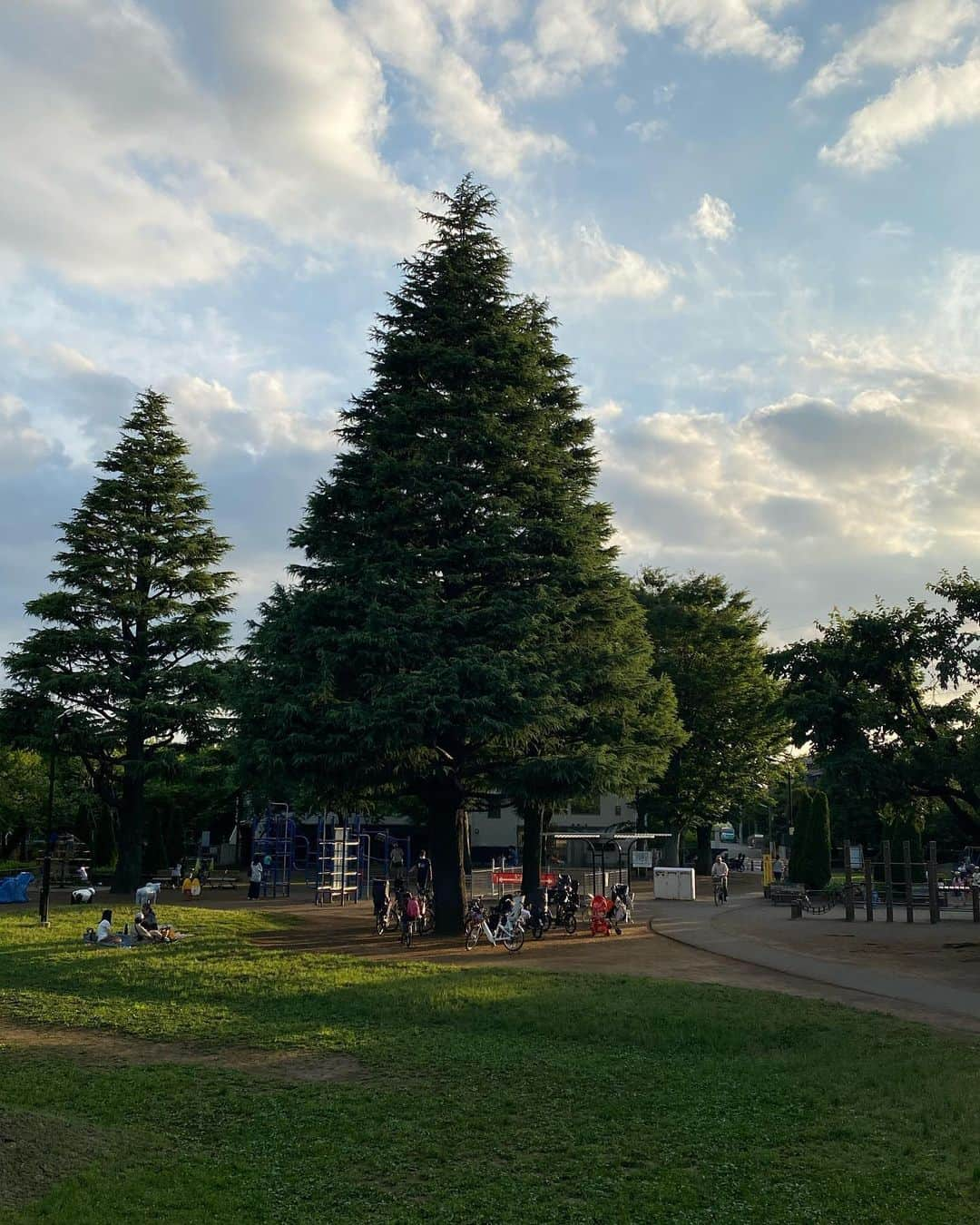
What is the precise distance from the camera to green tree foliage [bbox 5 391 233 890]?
3772 centimetres

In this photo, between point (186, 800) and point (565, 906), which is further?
point (186, 800)

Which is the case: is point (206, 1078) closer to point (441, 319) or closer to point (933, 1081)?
point (933, 1081)

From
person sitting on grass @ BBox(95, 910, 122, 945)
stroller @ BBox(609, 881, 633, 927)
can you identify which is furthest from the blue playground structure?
person sitting on grass @ BBox(95, 910, 122, 945)

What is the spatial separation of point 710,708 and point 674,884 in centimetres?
1732

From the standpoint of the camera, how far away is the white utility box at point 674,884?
138 ft

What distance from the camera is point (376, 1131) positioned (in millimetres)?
10844

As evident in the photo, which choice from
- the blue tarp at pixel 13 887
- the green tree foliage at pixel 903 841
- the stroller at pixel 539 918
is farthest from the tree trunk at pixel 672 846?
the blue tarp at pixel 13 887

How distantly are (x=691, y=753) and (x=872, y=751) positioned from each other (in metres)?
27.8

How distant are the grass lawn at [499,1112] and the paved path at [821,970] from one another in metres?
2.52

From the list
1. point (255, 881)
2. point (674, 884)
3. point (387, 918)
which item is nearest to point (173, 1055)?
point (387, 918)

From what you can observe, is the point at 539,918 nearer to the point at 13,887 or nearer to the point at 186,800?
the point at 13,887

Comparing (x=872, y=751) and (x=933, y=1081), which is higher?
(x=872, y=751)

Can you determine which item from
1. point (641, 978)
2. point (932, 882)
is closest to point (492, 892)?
point (932, 882)

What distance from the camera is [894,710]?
30.3m
